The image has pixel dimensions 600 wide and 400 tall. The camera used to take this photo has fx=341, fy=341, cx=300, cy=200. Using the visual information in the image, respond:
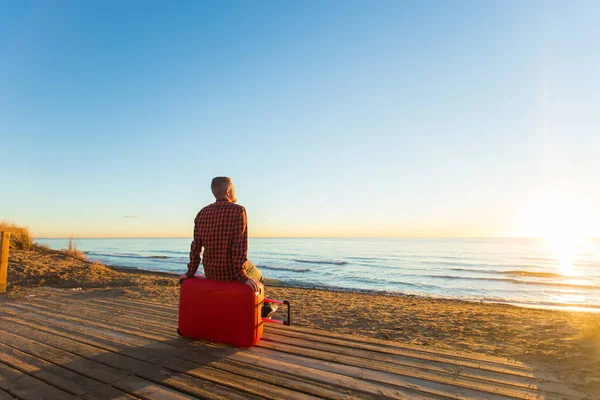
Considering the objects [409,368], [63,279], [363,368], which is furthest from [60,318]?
[63,279]

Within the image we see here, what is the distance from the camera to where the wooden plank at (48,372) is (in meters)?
2.65

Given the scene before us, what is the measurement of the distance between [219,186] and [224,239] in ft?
1.96

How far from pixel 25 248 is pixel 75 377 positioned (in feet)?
51.6

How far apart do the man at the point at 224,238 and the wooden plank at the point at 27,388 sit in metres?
1.49

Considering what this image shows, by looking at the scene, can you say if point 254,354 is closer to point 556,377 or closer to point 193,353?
point 193,353

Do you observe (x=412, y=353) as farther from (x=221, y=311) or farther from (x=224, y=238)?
(x=224, y=238)

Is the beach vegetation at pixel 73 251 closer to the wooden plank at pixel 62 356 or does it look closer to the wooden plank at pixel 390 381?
the wooden plank at pixel 62 356

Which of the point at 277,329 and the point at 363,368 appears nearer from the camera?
the point at 363,368

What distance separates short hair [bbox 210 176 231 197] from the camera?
376 centimetres

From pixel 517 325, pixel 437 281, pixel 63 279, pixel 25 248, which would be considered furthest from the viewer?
pixel 437 281

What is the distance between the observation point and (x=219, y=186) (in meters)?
3.76

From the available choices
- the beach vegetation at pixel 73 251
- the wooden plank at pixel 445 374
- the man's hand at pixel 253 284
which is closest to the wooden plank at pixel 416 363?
the wooden plank at pixel 445 374

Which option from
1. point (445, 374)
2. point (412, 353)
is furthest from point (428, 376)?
point (412, 353)

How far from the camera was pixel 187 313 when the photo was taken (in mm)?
3873
